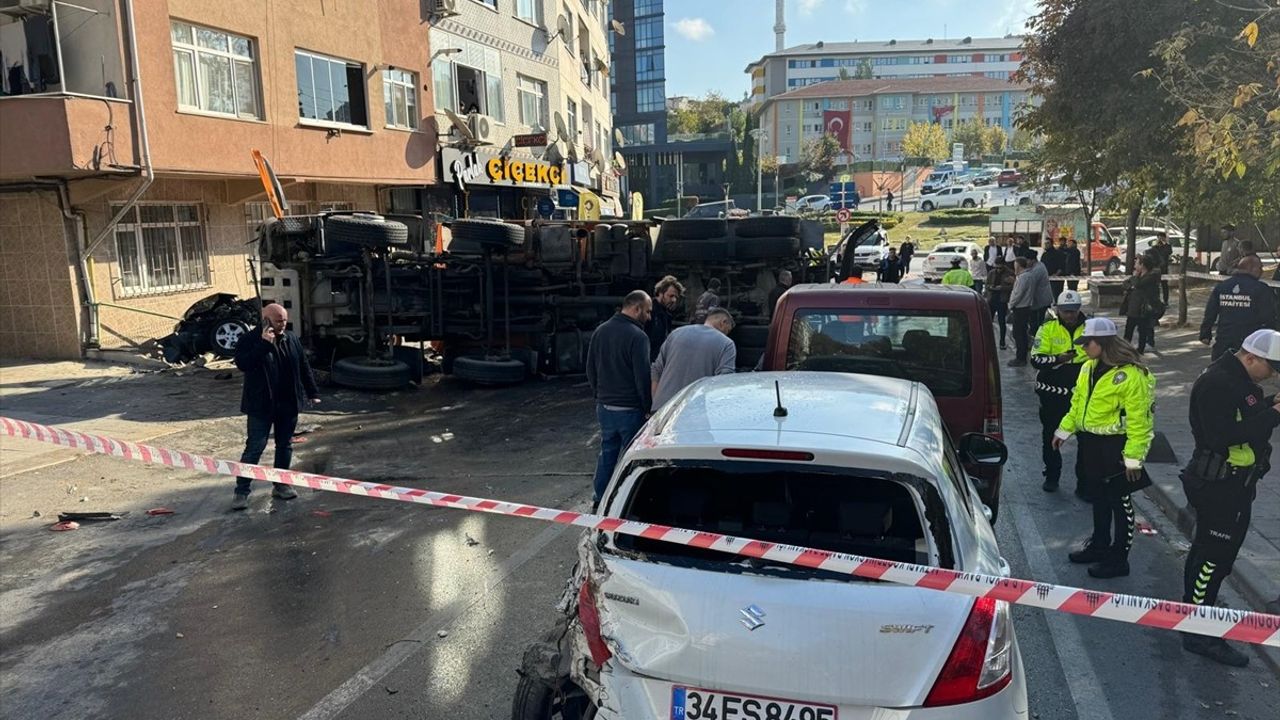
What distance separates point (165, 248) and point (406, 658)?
14.5 meters

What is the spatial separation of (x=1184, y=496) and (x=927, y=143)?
88.6 metres

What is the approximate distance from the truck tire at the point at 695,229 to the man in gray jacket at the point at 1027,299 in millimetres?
4629

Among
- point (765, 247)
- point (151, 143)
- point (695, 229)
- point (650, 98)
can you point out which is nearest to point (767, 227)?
point (765, 247)

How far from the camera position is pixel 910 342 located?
5918 mm

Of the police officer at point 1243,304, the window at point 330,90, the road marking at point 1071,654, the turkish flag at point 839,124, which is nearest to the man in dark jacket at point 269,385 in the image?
the road marking at point 1071,654

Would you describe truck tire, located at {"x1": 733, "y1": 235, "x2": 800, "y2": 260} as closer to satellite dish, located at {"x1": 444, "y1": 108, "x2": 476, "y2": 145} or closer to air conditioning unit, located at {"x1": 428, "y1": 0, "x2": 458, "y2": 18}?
satellite dish, located at {"x1": 444, "y1": 108, "x2": 476, "y2": 145}

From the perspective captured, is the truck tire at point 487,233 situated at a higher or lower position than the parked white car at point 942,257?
higher

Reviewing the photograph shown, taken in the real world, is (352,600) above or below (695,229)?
below

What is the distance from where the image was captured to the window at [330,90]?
1838 cm

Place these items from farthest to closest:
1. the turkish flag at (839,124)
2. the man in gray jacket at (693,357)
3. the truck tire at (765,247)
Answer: the turkish flag at (839,124)
the truck tire at (765,247)
the man in gray jacket at (693,357)

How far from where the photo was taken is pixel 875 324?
593 centimetres

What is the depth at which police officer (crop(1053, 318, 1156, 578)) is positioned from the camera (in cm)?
545

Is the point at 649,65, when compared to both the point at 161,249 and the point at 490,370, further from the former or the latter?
the point at 490,370

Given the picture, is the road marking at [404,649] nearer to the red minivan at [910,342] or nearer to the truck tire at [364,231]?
Answer: the red minivan at [910,342]
